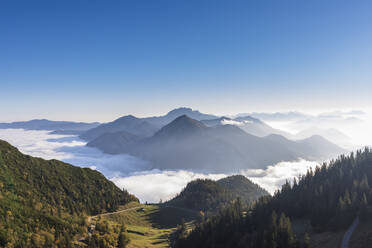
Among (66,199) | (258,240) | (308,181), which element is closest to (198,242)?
(258,240)

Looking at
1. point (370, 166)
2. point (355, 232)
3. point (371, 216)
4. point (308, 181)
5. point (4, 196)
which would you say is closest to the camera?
point (355, 232)

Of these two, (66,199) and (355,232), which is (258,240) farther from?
(66,199)

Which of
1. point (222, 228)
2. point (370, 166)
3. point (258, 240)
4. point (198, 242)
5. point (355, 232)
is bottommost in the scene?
point (198, 242)

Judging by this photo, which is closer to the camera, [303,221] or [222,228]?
[303,221]

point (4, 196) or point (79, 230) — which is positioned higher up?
point (4, 196)

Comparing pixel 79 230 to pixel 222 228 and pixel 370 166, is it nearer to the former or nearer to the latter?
pixel 222 228

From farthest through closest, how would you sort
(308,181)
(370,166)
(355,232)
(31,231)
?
(308,181), (370,166), (31,231), (355,232)

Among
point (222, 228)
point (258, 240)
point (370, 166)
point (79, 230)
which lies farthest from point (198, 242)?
point (370, 166)
